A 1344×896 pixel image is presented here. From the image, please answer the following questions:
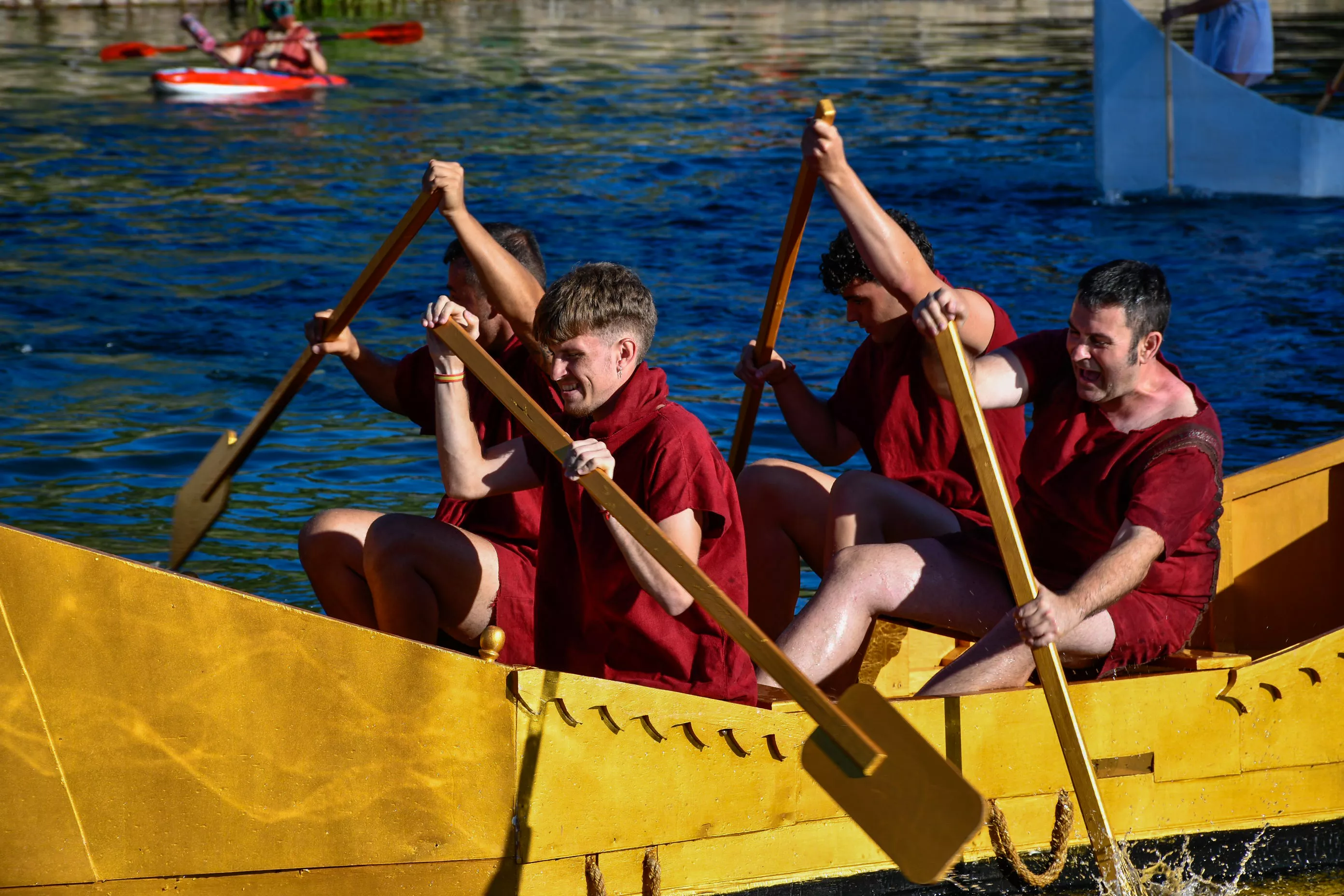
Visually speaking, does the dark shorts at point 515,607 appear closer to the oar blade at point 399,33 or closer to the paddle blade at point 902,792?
the paddle blade at point 902,792

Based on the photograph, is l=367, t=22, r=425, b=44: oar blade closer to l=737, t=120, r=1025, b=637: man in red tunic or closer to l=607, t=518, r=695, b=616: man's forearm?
l=737, t=120, r=1025, b=637: man in red tunic

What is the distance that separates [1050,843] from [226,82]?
14.7m

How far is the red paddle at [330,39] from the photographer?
16.8m

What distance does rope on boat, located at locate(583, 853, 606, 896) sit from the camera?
2.81 metres

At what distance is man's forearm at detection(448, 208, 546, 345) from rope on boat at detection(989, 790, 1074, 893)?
4.62 feet

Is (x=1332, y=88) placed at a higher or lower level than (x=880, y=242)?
higher

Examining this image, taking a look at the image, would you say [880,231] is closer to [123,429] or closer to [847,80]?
[123,429]

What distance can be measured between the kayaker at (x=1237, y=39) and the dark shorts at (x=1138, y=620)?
7.69 meters

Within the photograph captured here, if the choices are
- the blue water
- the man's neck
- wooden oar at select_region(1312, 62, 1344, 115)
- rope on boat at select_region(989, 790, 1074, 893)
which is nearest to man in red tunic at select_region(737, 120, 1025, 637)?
the man's neck

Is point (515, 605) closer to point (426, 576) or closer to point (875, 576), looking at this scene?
point (426, 576)

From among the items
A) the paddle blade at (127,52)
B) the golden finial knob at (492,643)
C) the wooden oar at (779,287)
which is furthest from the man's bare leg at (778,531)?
the paddle blade at (127,52)

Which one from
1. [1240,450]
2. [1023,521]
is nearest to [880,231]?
[1023,521]

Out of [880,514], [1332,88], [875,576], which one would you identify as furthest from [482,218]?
[875,576]

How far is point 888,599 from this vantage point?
10.7 ft
